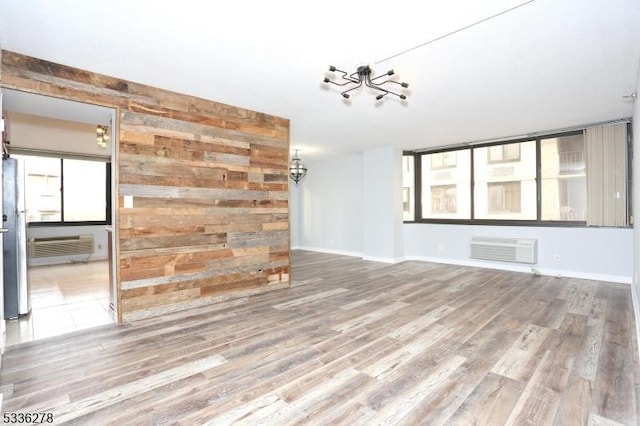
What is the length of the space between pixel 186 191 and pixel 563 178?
20.1 feet

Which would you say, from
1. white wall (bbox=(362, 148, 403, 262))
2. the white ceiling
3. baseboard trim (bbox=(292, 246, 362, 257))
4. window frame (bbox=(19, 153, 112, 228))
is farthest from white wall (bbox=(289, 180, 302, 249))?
the white ceiling

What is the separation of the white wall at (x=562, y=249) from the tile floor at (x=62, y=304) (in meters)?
6.09

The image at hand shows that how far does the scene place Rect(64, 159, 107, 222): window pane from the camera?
23.5ft

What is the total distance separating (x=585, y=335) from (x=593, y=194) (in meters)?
3.19

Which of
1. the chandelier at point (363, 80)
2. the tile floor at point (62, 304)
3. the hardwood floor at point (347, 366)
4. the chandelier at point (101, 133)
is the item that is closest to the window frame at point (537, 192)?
the hardwood floor at point (347, 366)

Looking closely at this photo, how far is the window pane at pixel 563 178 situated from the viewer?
533cm

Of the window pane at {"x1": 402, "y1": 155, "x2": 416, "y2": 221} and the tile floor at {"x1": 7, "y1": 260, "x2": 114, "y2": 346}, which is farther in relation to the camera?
the window pane at {"x1": 402, "y1": 155, "x2": 416, "y2": 221}

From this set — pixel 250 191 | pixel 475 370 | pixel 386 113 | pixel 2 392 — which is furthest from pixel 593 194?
pixel 2 392

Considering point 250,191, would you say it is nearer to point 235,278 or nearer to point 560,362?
point 235,278

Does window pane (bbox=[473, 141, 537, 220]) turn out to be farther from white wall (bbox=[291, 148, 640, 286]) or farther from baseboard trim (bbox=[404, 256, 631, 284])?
baseboard trim (bbox=[404, 256, 631, 284])

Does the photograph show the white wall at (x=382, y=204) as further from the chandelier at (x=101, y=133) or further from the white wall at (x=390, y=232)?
the chandelier at (x=101, y=133)

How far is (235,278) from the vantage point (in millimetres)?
4184

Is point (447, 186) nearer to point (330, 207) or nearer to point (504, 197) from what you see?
point (504, 197)

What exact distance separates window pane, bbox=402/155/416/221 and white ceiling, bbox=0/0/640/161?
303 cm
